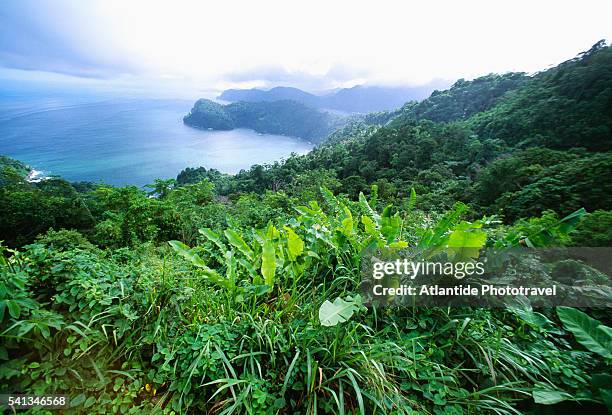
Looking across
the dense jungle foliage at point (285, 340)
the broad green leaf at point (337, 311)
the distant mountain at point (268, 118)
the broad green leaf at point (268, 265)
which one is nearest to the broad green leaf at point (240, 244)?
the dense jungle foliage at point (285, 340)

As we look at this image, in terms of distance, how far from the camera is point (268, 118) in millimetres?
82750

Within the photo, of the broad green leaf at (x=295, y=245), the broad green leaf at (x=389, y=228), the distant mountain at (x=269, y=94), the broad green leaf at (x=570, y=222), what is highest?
the broad green leaf at (x=570, y=222)

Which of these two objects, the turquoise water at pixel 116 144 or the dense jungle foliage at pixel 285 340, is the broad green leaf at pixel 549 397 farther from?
the turquoise water at pixel 116 144

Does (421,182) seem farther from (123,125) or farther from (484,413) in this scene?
(123,125)

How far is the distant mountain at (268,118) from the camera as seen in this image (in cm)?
7849

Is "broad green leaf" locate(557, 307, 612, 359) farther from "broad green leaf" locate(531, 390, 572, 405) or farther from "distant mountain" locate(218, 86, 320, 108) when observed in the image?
"distant mountain" locate(218, 86, 320, 108)

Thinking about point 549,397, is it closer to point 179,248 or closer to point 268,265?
point 268,265

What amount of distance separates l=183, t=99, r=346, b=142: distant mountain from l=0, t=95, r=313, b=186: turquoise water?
12.0ft

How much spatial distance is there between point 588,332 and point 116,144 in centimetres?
6282

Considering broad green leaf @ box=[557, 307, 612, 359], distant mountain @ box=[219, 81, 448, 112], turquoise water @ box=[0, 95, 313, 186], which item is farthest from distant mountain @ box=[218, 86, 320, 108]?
broad green leaf @ box=[557, 307, 612, 359]

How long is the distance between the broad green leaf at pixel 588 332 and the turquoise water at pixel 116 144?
34.8m

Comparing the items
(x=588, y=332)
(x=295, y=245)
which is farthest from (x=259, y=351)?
(x=588, y=332)

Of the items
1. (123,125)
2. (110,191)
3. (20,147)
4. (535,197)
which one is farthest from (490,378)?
(123,125)

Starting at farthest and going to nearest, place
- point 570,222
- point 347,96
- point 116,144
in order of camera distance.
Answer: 1. point 347,96
2. point 116,144
3. point 570,222
